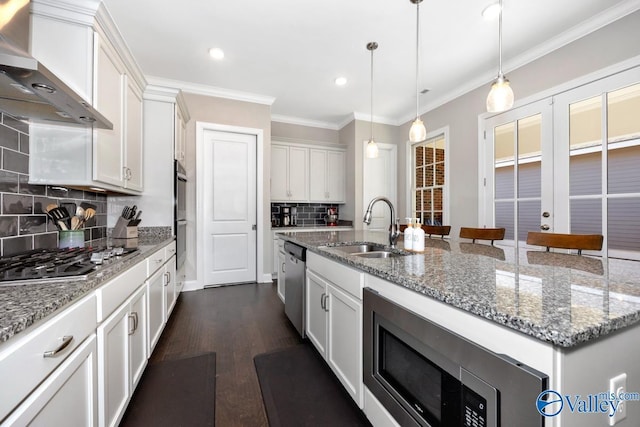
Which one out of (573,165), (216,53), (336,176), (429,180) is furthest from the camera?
(336,176)

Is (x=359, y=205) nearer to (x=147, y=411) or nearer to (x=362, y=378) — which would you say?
(x=362, y=378)

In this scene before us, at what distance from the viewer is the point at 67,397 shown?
833mm

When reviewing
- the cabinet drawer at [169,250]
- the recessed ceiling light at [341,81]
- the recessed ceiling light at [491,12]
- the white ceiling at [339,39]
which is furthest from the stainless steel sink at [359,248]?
the recessed ceiling light at [341,81]

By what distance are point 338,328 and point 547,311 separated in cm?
108

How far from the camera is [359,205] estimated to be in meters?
4.46

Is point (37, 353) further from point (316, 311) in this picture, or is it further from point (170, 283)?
point (170, 283)

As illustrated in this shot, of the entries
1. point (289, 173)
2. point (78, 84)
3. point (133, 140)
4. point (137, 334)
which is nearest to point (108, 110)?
point (78, 84)

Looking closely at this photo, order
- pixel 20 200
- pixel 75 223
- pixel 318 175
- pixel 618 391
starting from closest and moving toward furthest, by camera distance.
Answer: pixel 618 391, pixel 20 200, pixel 75 223, pixel 318 175

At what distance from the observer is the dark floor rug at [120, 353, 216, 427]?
1.36 metres

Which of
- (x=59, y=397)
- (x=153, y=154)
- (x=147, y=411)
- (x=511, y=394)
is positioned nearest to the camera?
(x=511, y=394)

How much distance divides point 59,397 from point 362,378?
1128mm

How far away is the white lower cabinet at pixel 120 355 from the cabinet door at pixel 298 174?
3.04 meters

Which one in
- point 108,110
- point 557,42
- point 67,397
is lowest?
point 67,397

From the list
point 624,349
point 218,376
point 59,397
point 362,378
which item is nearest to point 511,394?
point 624,349
